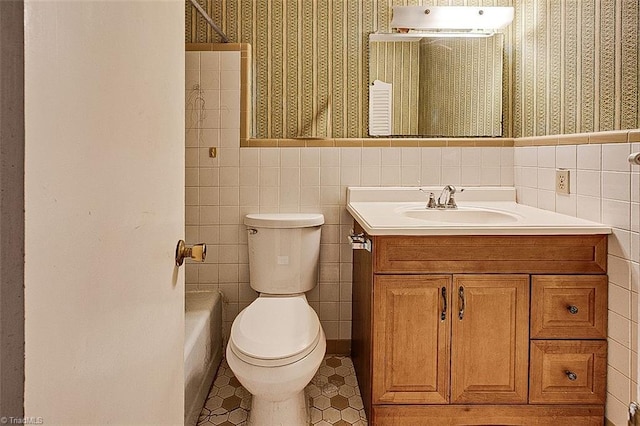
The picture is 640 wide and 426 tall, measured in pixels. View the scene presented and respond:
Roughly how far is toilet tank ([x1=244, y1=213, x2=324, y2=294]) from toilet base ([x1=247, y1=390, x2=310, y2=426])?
25.2 inches

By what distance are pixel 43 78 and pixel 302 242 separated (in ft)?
6.90

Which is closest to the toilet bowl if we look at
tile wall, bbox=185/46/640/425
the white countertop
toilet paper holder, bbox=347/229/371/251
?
toilet paper holder, bbox=347/229/371/251

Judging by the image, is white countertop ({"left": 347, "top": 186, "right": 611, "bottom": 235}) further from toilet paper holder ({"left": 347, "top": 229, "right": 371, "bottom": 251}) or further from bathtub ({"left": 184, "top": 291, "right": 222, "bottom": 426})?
bathtub ({"left": 184, "top": 291, "right": 222, "bottom": 426})

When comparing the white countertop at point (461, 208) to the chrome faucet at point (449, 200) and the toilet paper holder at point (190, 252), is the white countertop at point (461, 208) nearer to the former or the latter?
the chrome faucet at point (449, 200)

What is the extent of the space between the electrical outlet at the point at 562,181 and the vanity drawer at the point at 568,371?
62 centimetres

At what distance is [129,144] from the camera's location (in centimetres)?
67

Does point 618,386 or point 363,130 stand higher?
point 363,130

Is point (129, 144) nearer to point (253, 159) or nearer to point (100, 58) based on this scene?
point (100, 58)

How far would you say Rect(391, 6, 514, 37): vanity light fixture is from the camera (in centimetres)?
264

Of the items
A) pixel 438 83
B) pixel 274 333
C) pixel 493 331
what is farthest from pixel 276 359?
pixel 438 83

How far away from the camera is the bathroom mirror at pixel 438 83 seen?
273cm

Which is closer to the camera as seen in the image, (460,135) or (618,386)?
(618,386)

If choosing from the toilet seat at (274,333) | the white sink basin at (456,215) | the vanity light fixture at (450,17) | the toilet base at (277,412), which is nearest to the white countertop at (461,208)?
the white sink basin at (456,215)

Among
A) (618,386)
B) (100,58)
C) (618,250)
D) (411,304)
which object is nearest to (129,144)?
(100,58)
